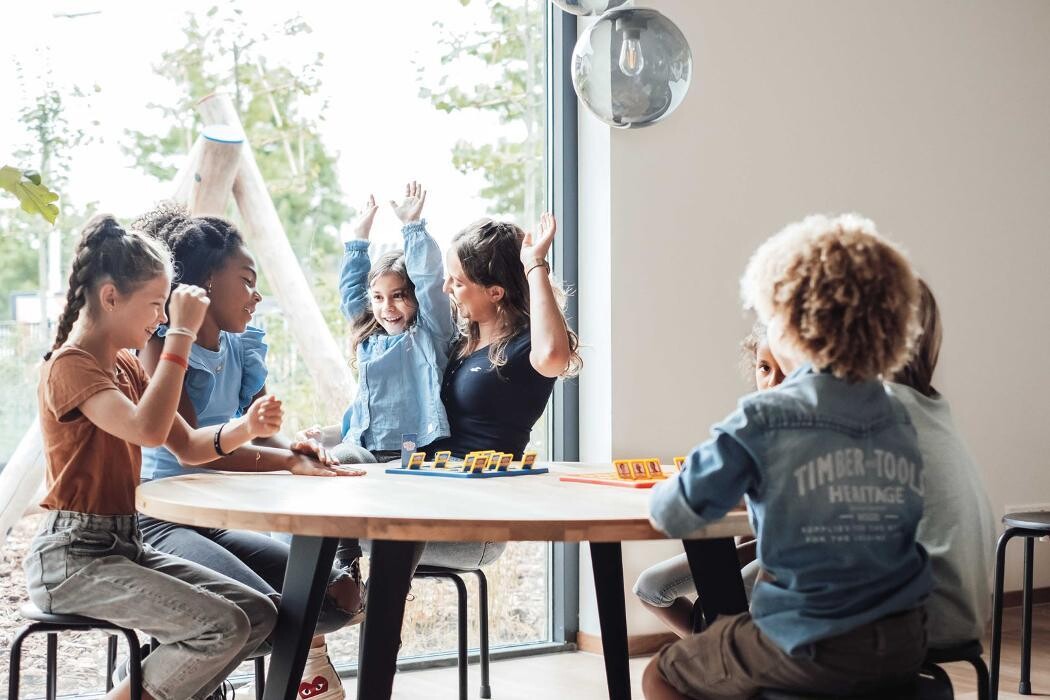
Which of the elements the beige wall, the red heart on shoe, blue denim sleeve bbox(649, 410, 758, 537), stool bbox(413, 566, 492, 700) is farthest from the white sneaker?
blue denim sleeve bbox(649, 410, 758, 537)

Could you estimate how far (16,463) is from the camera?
308 centimetres

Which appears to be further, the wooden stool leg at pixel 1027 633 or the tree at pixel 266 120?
the wooden stool leg at pixel 1027 633

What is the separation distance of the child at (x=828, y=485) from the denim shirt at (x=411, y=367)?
1.29m

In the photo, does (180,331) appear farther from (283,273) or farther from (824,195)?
(824,195)

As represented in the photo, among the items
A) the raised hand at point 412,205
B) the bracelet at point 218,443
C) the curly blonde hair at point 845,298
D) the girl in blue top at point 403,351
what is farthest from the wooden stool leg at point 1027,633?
the bracelet at point 218,443

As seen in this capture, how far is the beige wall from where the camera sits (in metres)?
3.78

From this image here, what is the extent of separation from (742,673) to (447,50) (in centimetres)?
254

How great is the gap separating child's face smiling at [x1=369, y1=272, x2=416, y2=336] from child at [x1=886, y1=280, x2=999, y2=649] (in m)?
1.29

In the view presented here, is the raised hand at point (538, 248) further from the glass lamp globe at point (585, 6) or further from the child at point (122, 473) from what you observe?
the child at point (122, 473)

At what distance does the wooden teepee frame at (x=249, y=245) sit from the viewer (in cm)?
308

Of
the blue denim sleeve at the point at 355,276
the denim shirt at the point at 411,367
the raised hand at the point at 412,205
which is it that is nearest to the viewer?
the denim shirt at the point at 411,367

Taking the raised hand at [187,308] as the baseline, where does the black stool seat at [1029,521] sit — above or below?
below

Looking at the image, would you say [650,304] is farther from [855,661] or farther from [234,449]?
[855,661]

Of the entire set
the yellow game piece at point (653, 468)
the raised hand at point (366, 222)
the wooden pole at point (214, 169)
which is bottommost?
the yellow game piece at point (653, 468)
